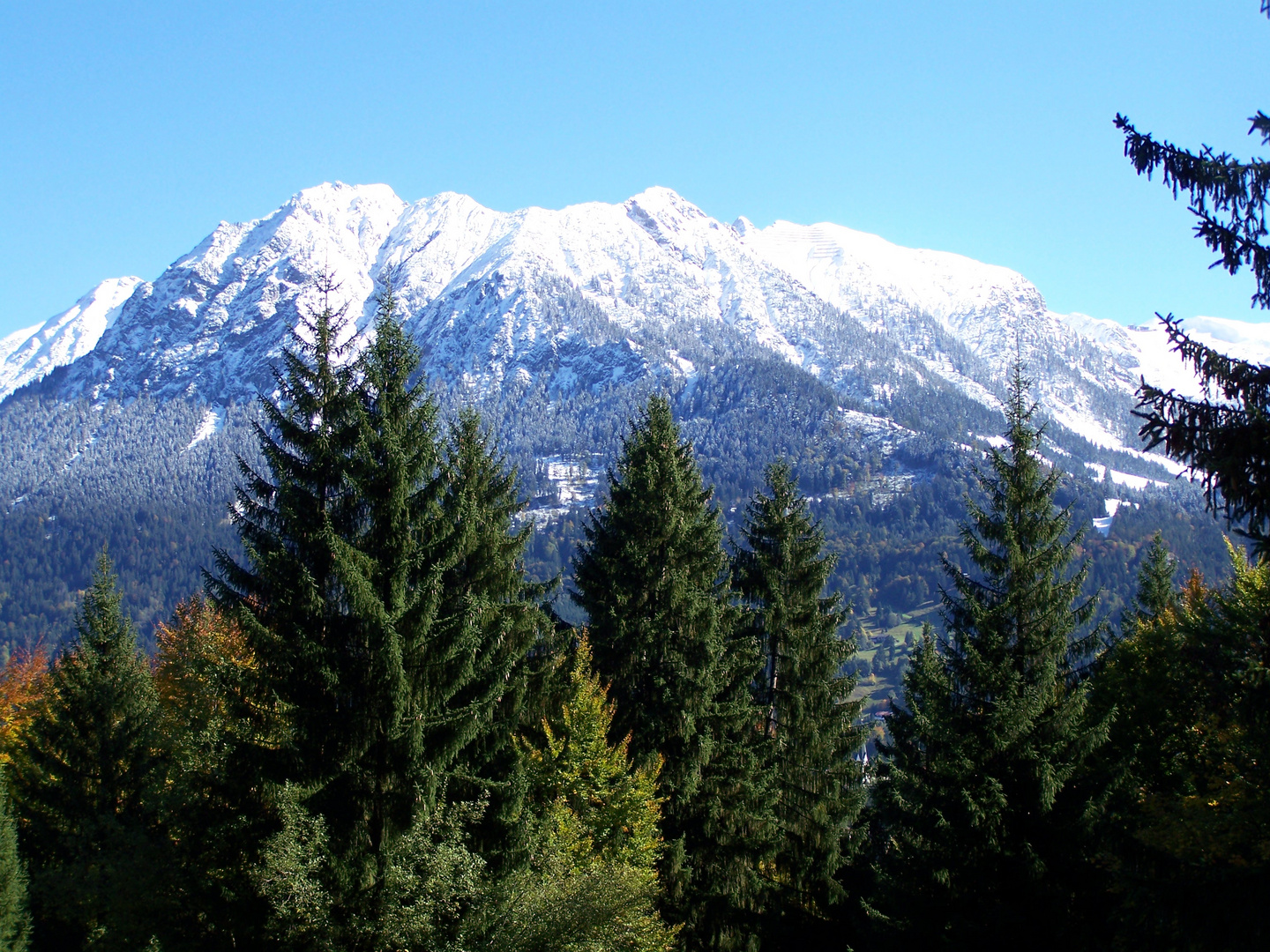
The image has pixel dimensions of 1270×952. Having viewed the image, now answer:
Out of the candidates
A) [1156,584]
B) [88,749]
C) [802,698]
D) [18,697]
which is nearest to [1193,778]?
[802,698]

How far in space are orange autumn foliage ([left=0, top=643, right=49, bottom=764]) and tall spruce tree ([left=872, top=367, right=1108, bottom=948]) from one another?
2875 cm

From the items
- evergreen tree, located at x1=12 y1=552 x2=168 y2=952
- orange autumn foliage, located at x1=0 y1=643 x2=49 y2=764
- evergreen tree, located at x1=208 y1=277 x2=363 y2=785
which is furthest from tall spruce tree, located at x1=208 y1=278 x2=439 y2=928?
orange autumn foliage, located at x1=0 y1=643 x2=49 y2=764

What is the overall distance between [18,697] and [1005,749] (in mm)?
39008

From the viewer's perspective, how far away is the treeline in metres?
15.5

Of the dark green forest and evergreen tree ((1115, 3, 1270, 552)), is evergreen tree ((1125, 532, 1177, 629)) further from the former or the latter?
evergreen tree ((1115, 3, 1270, 552))

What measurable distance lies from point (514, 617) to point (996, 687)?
10861mm

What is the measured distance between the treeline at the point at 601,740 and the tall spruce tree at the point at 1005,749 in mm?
86

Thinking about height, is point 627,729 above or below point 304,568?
below

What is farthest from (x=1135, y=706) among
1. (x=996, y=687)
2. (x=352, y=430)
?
(x=352, y=430)

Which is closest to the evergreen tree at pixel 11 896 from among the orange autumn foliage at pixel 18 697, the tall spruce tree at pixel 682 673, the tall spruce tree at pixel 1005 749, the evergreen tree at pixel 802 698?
the orange autumn foliage at pixel 18 697

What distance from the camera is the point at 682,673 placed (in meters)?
22.7

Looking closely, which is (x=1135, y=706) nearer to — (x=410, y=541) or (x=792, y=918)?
(x=792, y=918)

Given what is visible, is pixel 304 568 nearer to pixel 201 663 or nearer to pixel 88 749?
pixel 201 663

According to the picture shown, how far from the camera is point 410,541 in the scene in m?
16.9
